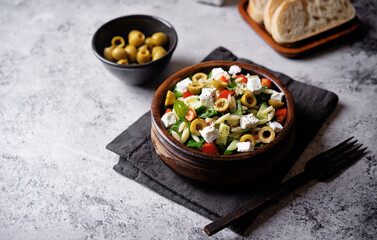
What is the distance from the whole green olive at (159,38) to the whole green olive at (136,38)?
0.25ft

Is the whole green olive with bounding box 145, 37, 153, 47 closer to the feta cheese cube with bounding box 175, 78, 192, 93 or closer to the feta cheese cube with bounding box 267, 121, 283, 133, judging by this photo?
the feta cheese cube with bounding box 175, 78, 192, 93

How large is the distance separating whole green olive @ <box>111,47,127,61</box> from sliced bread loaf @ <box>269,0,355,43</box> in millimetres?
1051

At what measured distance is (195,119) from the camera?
172 centimetres

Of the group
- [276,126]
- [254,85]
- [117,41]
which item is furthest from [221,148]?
[117,41]

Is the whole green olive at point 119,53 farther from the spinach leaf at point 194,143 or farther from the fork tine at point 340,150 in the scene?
the fork tine at point 340,150

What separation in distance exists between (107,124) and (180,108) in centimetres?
61

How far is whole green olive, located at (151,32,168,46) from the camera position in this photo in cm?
238

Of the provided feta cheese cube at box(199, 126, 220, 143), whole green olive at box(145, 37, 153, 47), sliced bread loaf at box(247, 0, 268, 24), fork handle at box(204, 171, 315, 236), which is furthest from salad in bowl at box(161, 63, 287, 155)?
sliced bread loaf at box(247, 0, 268, 24)

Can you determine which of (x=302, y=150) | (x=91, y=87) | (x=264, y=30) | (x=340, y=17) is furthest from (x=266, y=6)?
(x=91, y=87)

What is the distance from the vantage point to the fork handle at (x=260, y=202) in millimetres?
1557

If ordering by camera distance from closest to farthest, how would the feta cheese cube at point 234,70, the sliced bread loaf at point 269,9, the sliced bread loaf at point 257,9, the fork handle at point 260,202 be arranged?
the fork handle at point 260,202 < the feta cheese cube at point 234,70 < the sliced bread loaf at point 269,9 < the sliced bread loaf at point 257,9

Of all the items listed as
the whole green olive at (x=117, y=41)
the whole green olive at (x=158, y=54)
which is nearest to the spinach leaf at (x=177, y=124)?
the whole green olive at (x=158, y=54)

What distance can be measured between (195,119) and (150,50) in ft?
2.90

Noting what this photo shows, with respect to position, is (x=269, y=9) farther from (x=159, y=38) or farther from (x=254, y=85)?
(x=254, y=85)
